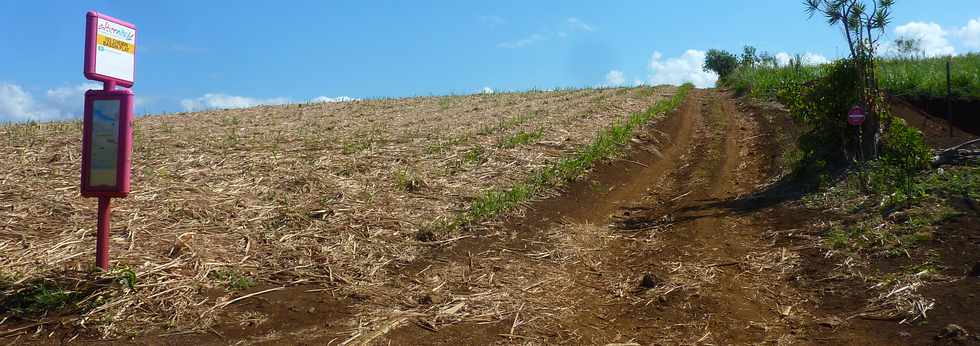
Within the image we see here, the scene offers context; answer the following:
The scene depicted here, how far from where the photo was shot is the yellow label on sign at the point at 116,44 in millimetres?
4980

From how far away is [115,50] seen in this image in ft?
16.8

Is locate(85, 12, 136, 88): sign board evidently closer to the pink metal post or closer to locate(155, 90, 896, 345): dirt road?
the pink metal post

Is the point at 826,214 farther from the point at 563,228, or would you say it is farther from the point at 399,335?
the point at 399,335

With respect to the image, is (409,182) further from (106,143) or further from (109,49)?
(109,49)

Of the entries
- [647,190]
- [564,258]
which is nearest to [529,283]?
[564,258]

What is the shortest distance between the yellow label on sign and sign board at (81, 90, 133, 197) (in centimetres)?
34

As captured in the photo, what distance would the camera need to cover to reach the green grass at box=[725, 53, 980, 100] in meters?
15.9

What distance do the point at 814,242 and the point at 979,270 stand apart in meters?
1.64

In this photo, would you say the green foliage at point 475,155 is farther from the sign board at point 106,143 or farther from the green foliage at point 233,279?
the sign board at point 106,143

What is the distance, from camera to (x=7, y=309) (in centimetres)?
490

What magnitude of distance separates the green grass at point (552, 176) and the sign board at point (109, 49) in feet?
11.3

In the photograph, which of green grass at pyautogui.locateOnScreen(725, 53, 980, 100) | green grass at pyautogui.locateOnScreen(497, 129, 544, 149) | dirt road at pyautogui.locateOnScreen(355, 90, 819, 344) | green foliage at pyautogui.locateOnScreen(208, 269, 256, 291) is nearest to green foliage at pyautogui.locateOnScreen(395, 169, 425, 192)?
dirt road at pyautogui.locateOnScreen(355, 90, 819, 344)

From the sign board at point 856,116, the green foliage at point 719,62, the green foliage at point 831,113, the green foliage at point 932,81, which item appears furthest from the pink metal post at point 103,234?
the green foliage at point 719,62

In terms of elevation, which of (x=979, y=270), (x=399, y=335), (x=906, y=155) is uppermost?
(x=906, y=155)
